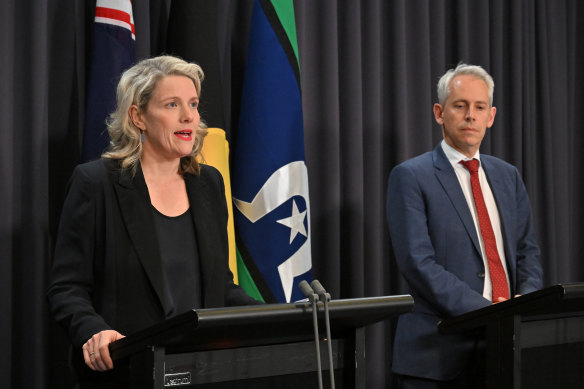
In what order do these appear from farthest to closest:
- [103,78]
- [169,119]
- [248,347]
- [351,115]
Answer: [351,115], [103,78], [169,119], [248,347]

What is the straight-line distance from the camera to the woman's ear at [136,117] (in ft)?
8.30

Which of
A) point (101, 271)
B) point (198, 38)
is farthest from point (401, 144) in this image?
point (101, 271)

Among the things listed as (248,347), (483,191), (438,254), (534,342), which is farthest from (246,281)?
(248,347)

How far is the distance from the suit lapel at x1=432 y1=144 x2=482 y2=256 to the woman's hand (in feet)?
5.46

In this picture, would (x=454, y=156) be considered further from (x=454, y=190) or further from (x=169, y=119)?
(x=169, y=119)

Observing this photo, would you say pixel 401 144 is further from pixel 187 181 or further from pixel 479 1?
pixel 187 181

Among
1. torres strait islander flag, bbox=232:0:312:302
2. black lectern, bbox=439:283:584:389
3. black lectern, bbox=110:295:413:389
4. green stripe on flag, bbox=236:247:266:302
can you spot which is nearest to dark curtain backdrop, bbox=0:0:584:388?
torres strait islander flag, bbox=232:0:312:302

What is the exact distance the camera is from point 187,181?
2506 mm

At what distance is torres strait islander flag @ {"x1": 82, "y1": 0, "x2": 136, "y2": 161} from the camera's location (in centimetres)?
308

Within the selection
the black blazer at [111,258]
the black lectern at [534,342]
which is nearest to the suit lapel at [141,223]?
the black blazer at [111,258]

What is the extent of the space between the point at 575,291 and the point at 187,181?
1237 mm

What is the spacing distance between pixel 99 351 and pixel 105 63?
156 cm

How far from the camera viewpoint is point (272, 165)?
3557 millimetres

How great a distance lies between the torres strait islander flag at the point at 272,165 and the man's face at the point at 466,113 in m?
0.71
